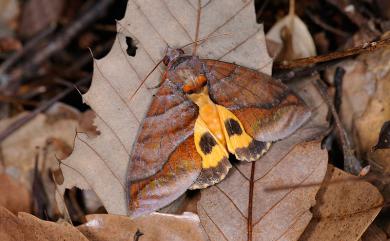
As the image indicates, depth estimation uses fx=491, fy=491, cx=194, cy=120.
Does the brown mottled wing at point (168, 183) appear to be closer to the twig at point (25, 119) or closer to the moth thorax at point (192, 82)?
the moth thorax at point (192, 82)

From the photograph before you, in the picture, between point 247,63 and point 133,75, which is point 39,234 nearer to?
point 133,75

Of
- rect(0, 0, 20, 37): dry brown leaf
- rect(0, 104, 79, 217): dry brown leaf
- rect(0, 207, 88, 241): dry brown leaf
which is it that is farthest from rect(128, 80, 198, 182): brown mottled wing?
rect(0, 0, 20, 37): dry brown leaf

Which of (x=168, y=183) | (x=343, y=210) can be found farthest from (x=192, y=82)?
(x=343, y=210)

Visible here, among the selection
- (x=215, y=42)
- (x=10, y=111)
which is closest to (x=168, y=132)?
(x=215, y=42)

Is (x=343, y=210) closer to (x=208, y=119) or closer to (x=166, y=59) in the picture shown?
(x=208, y=119)

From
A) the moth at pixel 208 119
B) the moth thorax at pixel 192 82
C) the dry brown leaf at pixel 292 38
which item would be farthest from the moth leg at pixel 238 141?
the dry brown leaf at pixel 292 38

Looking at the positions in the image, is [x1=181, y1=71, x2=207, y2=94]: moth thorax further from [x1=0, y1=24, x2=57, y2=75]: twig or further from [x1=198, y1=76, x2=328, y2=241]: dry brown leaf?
[x1=0, y1=24, x2=57, y2=75]: twig
